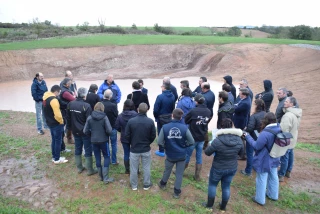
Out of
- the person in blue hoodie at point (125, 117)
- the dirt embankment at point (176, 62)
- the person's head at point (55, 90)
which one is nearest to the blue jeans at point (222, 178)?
the person in blue hoodie at point (125, 117)

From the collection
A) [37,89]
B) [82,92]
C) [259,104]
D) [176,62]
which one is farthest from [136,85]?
[176,62]

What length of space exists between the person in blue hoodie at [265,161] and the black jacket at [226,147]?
A: 70cm

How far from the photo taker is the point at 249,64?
26.1 m

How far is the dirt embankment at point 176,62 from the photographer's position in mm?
22525

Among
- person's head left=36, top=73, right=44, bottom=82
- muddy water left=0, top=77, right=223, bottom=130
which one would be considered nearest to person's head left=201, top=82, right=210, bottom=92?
muddy water left=0, top=77, right=223, bottom=130

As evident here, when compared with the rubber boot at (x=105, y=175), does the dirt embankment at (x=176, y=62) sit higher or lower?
higher

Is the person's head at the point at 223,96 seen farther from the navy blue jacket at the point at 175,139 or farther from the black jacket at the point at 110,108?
the black jacket at the point at 110,108

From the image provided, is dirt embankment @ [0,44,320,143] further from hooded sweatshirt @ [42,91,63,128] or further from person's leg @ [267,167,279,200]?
hooded sweatshirt @ [42,91,63,128]

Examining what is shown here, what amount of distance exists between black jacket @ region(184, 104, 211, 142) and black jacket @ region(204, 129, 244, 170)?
1070 millimetres

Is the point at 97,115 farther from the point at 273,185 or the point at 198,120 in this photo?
the point at 273,185

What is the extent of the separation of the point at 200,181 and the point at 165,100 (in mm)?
2155

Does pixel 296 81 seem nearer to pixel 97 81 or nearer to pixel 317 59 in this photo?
pixel 317 59

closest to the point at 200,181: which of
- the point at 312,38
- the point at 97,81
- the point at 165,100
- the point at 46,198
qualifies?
the point at 165,100

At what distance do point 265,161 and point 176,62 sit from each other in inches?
983
